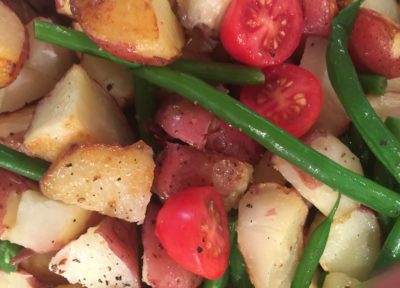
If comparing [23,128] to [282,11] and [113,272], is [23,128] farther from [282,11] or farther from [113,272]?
[282,11]

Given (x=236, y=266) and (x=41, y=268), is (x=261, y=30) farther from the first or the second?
(x=41, y=268)

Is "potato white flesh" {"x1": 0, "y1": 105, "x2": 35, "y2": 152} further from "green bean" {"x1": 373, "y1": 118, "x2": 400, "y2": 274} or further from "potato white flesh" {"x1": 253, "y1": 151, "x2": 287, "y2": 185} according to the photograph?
"green bean" {"x1": 373, "y1": 118, "x2": 400, "y2": 274}

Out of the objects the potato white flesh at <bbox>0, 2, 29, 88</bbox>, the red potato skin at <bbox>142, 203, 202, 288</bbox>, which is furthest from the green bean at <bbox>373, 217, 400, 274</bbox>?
the potato white flesh at <bbox>0, 2, 29, 88</bbox>

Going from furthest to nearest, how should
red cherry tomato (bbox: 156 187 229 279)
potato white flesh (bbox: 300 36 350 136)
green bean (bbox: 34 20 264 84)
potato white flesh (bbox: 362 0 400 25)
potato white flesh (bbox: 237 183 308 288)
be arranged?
1. potato white flesh (bbox: 362 0 400 25)
2. potato white flesh (bbox: 300 36 350 136)
3. green bean (bbox: 34 20 264 84)
4. potato white flesh (bbox: 237 183 308 288)
5. red cherry tomato (bbox: 156 187 229 279)

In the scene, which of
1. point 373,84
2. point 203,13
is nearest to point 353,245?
point 373,84

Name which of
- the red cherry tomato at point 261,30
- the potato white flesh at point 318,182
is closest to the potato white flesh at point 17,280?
the potato white flesh at point 318,182
